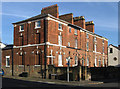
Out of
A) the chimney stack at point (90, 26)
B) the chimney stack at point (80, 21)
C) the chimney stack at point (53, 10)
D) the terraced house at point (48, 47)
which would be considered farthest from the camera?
the chimney stack at point (90, 26)

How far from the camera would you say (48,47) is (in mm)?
30984

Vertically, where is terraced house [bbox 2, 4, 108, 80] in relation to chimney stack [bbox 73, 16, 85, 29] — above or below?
below

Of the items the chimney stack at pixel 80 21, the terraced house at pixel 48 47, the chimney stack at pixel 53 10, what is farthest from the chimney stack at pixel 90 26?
the chimney stack at pixel 53 10

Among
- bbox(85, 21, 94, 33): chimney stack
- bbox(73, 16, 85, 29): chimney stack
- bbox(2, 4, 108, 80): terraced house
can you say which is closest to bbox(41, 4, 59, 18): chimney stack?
bbox(2, 4, 108, 80): terraced house

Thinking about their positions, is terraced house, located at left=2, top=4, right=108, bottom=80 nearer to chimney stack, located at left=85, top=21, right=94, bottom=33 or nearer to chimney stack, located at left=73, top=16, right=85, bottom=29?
chimney stack, located at left=73, top=16, right=85, bottom=29

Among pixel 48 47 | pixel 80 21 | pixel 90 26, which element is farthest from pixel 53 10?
pixel 90 26

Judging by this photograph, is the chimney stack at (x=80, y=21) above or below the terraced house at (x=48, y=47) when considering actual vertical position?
above

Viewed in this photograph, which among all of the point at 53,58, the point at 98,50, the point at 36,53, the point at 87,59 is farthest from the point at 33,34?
the point at 98,50

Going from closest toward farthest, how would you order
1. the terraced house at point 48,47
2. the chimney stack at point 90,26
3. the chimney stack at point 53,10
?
the terraced house at point 48,47 → the chimney stack at point 53,10 → the chimney stack at point 90,26

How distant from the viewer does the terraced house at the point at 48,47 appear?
100ft

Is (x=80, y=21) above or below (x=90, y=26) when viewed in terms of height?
above

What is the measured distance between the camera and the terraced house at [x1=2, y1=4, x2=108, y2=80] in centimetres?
3048

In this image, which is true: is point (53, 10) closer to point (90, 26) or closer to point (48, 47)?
point (48, 47)

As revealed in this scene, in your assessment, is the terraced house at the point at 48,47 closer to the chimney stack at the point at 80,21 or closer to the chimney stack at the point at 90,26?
the chimney stack at the point at 80,21
